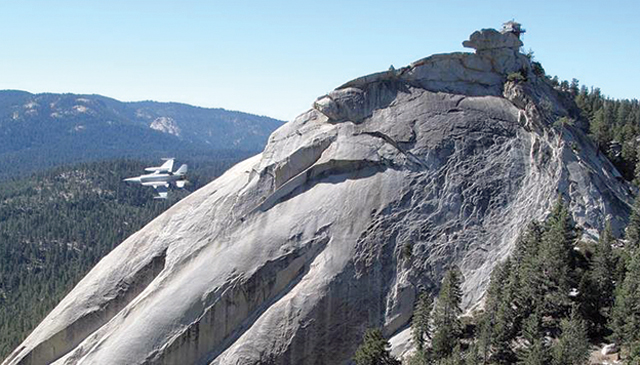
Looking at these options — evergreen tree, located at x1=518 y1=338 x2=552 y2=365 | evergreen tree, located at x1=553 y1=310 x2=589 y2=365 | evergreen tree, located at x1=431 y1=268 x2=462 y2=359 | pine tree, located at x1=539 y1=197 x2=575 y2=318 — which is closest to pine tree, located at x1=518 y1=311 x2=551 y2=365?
evergreen tree, located at x1=518 y1=338 x2=552 y2=365

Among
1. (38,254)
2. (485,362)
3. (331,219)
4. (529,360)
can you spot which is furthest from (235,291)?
(38,254)

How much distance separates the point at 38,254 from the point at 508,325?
149 meters

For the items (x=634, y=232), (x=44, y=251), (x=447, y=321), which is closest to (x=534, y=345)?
(x=447, y=321)

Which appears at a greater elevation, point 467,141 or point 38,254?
point 467,141

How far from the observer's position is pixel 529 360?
99.0 ft

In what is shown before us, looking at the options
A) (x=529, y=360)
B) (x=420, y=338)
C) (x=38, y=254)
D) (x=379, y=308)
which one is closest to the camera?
(x=529, y=360)

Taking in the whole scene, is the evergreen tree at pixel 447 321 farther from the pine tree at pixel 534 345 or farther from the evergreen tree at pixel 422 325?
the pine tree at pixel 534 345

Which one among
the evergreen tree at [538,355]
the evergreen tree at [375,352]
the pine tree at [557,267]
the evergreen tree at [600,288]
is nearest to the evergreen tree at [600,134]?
the evergreen tree at [600,288]

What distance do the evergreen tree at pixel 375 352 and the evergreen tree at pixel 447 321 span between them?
282 cm

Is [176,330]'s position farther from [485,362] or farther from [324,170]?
[485,362]

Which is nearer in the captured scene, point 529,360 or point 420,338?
point 529,360

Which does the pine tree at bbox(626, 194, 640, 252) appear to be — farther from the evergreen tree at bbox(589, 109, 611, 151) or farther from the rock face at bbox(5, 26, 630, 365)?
the evergreen tree at bbox(589, 109, 611, 151)

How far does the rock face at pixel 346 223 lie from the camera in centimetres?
4041

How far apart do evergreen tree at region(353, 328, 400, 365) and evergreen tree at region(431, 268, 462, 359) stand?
9.27 ft
